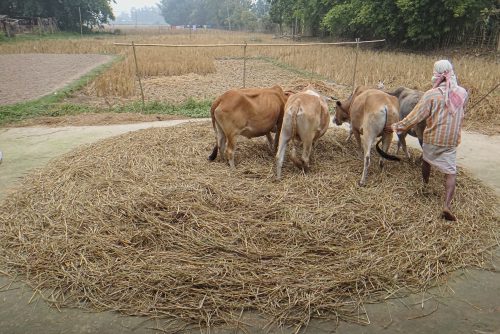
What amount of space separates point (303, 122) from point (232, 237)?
74.3 inches

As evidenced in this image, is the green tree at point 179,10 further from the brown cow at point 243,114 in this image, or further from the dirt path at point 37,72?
the brown cow at point 243,114

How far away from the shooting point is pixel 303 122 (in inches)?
186

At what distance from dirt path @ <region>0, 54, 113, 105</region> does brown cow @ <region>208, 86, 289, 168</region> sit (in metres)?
8.29

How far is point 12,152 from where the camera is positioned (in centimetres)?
639

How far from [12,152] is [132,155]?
247 centimetres

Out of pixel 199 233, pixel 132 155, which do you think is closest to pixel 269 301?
pixel 199 233

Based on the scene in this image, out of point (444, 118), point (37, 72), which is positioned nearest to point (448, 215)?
point (444, 118)

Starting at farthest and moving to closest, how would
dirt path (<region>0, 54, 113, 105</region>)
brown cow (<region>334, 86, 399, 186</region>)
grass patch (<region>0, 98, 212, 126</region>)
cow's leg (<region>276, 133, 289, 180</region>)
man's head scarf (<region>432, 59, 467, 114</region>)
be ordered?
1. dirt path (<region>0, 54, 113, 105</region>)
2. grass patch (<region>0, 98, 212, 126</region>)
3. cow's leg (<region>276, 133, 289, 180</region>)
4. brown cow (<region>334, 86, 399, 186</region>)
5. man's head scarf (<region>432, 59, 467, 114</region>)

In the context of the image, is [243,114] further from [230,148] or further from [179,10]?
[179,10]

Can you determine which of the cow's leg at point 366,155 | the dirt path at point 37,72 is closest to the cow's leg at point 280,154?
the cow's leg at point 366,155

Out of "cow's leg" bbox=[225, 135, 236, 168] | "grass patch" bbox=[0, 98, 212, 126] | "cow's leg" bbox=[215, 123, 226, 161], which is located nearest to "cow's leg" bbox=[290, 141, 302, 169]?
"cow's leg" bbox=[225, 135, 236, 168]

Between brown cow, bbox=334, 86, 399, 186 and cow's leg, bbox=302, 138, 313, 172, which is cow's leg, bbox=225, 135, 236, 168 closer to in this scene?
cow's leg, bbox=302, 138, 313, 172

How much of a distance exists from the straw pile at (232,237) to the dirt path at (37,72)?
8119mm

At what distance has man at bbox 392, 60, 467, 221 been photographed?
3.92 metres
